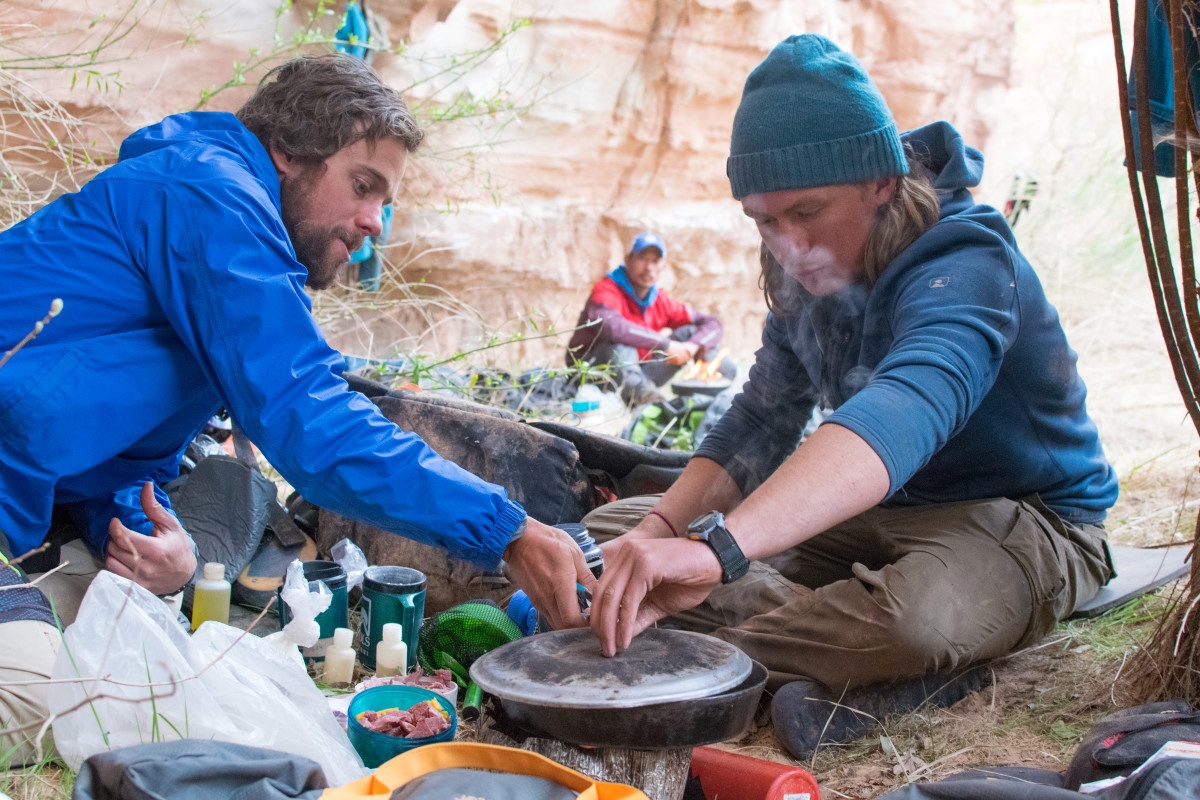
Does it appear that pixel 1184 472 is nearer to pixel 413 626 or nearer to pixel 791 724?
pixel 791 724

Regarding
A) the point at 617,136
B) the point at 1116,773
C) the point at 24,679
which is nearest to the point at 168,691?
the point at 24,679

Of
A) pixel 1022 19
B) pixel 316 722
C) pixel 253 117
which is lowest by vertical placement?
pixel 316 722

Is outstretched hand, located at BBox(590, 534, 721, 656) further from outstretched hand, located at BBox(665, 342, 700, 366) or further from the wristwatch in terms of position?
outstretched hand, located at BBox(665, 342, 700, 366)

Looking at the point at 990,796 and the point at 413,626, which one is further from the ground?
the point at 990,796

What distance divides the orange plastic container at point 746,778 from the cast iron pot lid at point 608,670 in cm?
23

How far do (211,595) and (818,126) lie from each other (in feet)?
6.52

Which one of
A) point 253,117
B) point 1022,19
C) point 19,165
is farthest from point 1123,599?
point 1022,19

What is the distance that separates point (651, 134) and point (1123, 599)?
8.04 metres

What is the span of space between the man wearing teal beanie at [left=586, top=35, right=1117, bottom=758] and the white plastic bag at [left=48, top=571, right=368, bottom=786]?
28.5 inches

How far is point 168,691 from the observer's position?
1.96m

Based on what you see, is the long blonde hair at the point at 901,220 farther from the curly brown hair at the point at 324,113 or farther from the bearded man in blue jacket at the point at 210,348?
the curly brown hair at the point at 324,113

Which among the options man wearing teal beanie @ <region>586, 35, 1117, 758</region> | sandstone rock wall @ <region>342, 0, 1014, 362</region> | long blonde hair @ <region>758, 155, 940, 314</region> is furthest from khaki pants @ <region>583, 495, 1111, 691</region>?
sandstone rock wall @ <region>342, 0, 1014, 362</region>

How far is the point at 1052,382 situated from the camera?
2695mm

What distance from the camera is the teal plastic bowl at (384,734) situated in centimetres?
213
